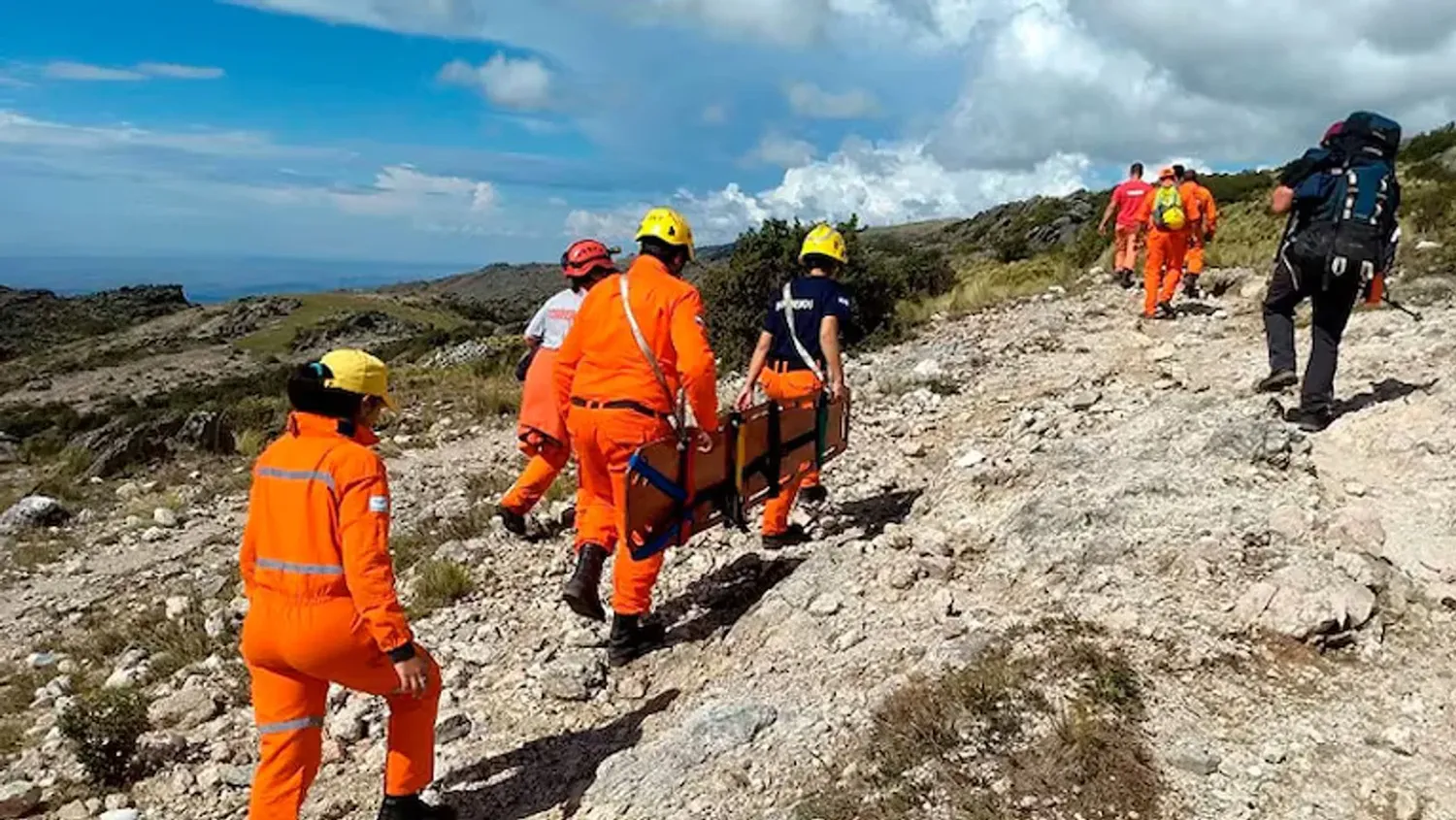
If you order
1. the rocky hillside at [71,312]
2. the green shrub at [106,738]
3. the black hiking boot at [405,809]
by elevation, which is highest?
the black hiking boot at [405,809]

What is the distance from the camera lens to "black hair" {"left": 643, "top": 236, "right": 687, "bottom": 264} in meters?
5.25

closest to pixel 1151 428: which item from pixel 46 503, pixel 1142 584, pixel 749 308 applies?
pixel 1142 584

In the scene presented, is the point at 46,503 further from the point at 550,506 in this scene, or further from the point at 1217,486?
the point at 1217,486

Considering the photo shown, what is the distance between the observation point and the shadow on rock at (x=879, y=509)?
7.02 meters

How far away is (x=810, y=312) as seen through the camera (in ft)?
21.1

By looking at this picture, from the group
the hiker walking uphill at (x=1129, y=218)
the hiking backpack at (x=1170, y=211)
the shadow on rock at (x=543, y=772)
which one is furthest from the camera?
the hiker walking uphill at (x=1129, y=218)

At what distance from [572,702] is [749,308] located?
11.1m

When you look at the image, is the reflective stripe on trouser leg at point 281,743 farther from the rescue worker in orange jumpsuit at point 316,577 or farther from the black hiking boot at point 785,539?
the black hiking boot at point 785,539

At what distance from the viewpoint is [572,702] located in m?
5.26

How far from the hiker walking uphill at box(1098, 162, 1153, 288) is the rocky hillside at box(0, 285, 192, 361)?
273 feet

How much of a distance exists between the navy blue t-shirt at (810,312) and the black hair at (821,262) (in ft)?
0.22

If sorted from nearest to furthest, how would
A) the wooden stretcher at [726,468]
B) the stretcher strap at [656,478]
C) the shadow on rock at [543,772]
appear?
the shadow on rock at [543,772], the stretcher strap at [656,478], the wooden stretcher at [726,468]

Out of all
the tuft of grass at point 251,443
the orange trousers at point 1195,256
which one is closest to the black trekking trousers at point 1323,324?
the orange trousers at point 1195,256

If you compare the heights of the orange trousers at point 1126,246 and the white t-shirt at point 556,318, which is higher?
the orange trousers at point 1126,246
